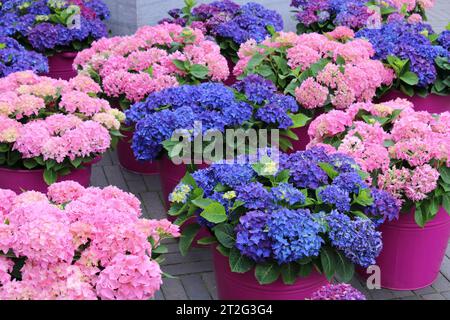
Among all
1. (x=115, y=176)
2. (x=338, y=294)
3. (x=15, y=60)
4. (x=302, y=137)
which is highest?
(x=338, y=294)

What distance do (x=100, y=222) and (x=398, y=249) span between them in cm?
181

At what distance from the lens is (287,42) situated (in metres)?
5.21

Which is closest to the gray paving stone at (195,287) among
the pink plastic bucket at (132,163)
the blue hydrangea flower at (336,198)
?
the blue hydrangea flower at (336,198)

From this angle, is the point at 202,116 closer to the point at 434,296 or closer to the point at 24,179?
the point at 24,179

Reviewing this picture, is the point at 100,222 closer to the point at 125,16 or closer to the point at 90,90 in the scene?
the point at 90,90

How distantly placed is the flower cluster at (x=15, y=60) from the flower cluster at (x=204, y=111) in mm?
1185

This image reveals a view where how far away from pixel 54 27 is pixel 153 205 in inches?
83.7

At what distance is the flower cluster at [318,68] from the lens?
15.3ft

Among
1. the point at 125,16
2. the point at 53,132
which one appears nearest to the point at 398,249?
the point at 53,132

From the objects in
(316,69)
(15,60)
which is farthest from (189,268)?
(15,60)

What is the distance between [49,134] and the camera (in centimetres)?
392

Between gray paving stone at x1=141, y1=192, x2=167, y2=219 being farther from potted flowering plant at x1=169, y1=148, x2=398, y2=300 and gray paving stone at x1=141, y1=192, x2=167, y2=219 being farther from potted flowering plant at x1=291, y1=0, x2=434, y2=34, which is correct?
potted flowering plant at x1=291, y1=0, x2=434, y2=34

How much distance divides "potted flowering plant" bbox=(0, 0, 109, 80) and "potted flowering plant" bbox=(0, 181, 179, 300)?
333 cm

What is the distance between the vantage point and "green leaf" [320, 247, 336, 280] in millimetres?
2986
